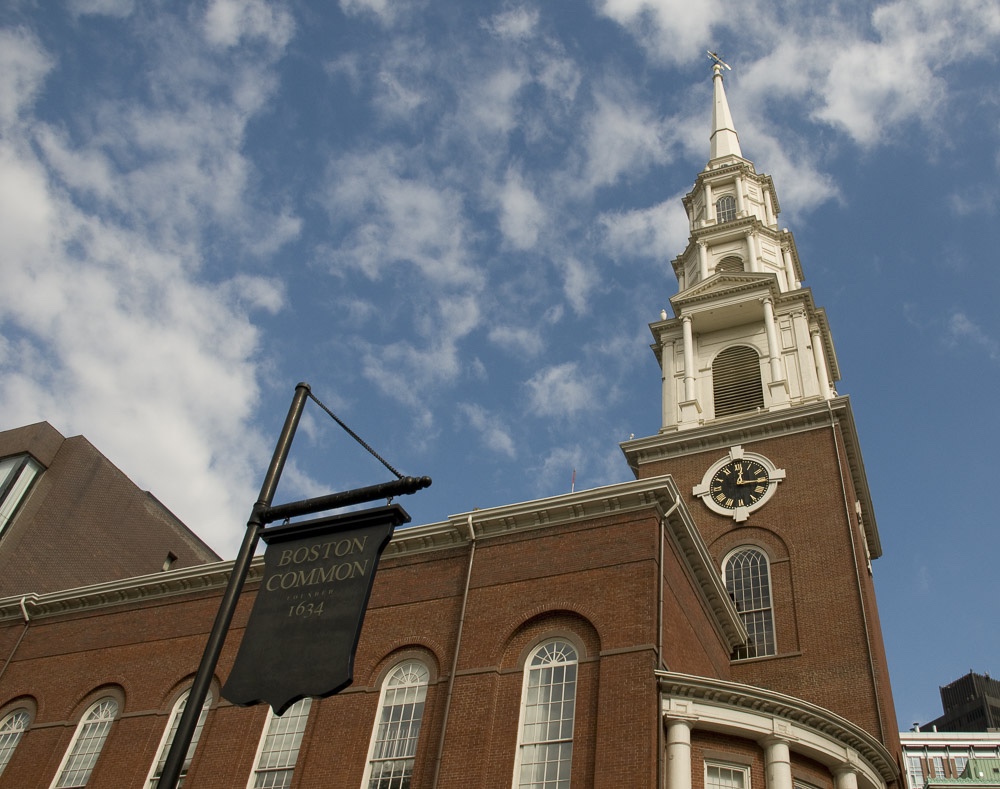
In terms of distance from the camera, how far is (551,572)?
2158 centimetres

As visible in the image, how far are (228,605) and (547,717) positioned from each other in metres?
10.7

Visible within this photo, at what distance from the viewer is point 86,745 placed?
84.6 ft

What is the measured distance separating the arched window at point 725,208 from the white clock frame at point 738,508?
15818 mm

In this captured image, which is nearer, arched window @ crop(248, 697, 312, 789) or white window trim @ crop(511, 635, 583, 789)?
white window trim @ crop(511, 635, 583, 789)

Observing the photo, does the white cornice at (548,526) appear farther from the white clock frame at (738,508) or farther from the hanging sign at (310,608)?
the hanging sign at (310,608)

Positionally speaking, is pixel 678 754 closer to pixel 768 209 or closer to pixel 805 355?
pixel 805 355

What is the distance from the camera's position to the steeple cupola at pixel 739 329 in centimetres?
3503

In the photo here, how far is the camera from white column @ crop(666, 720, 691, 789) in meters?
17.5

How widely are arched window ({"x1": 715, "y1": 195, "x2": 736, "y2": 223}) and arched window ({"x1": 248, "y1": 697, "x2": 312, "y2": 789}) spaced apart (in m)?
30.4

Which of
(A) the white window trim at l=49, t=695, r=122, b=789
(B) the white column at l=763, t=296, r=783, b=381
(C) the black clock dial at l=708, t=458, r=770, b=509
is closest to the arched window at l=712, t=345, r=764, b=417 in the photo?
(B) the white column at l=763, t=296, r=783, b=381

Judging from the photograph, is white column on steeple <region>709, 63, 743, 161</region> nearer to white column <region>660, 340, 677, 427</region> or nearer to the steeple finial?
the steeple finial

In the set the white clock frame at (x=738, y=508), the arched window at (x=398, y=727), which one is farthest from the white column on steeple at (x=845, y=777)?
the white clock frame at (x=738, y=508)

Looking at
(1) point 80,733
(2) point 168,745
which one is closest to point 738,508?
(2) point 168,745

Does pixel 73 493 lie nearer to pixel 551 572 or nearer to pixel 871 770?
pixel 551 572
